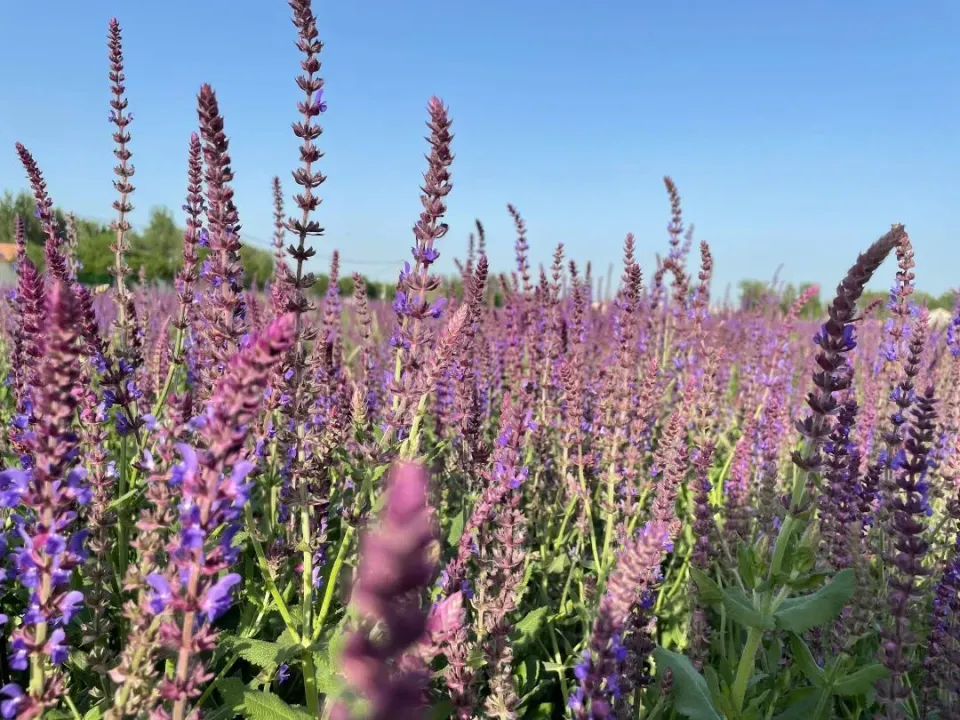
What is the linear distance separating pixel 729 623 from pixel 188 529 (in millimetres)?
2962

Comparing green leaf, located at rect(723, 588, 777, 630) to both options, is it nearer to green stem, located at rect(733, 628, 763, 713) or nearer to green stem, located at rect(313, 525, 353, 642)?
green stem, located at rect(733, 628, 763, 713)

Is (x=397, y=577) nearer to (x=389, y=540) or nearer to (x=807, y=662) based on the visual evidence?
(x=389, y=540)

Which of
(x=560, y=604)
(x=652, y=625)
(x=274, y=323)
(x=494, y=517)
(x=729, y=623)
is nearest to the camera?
(x=274, y=323)

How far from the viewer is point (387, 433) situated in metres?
2.37

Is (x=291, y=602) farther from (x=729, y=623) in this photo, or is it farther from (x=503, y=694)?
(x=729, y=623)

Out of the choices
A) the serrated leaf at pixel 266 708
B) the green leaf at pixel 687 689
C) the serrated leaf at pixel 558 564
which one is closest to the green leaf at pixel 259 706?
the serrated leaf at pixel 266 708

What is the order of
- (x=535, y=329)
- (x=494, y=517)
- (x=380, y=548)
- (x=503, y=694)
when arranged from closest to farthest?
(x=380, y=548)
(x=503, y=694)
(x=494, y=517)
(x=535, y=329)

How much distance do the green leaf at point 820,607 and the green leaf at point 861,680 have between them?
0.23 metres

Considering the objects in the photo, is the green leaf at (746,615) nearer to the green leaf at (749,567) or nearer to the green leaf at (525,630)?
the green leaf at (749,567)

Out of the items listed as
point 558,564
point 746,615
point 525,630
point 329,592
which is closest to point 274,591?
point 329,592

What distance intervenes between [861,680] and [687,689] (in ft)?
1.86

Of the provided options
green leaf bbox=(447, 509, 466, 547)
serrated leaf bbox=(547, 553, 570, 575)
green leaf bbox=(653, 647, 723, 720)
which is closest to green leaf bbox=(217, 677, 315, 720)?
green leaf bbox=(653, 647, 723, 720)

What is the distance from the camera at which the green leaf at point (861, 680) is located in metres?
2.05

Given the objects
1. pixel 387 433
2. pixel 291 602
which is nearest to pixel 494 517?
pixel 387 433
